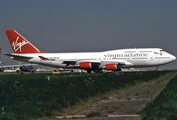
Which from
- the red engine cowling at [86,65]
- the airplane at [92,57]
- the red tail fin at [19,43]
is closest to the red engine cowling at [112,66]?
the airplane at [92,57]

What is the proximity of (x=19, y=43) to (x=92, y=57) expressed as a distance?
17.3 meters

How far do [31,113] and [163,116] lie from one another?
683cm

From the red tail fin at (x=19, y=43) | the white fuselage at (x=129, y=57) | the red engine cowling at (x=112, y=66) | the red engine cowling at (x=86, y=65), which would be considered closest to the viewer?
the red engine cowling at (x=112, y=66)

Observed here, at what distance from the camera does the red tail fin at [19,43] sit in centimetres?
5850

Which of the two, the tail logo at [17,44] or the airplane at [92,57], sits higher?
the tail logo at [17,44]

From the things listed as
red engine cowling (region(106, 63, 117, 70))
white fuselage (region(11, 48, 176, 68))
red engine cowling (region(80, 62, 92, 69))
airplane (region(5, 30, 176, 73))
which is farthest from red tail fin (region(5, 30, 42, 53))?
red engine cowling (region(106, 63, 117, 70))

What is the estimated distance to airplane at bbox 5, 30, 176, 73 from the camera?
52406 millimetres

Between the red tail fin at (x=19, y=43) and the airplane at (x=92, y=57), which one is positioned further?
the red tail fin at (x=19, y=43)

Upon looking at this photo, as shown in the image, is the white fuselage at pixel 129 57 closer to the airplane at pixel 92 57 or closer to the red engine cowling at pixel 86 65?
the airplane at pixel 92 57

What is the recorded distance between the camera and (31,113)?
1362 cm

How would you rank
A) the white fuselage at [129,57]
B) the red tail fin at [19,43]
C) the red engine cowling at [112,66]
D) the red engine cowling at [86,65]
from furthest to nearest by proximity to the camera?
the red tail fin at [19,43], the red engine cowling at [86,65], the white fuselage at [129,57], the red engine cowling at [112,66]

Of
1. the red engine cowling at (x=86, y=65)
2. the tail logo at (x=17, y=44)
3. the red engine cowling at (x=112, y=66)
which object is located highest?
the tail logo at (x=17, y=44)

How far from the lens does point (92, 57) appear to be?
5506cm

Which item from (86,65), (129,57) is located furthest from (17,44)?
(129,57)
